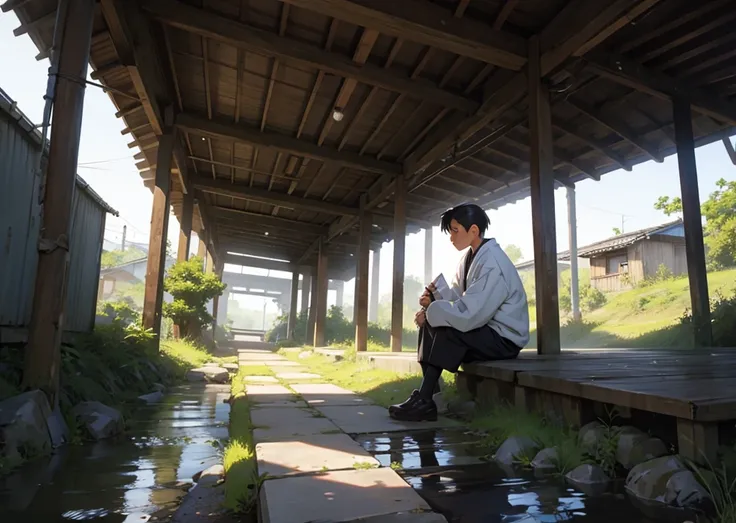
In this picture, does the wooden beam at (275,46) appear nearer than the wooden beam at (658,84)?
Yes

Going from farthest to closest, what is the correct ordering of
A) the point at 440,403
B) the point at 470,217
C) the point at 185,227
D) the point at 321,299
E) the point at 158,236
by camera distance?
the point at 321,299
the point at 185,227
the point at 158,236
the point at 440,403
the point at 470,217

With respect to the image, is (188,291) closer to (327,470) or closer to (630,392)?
(327,470)

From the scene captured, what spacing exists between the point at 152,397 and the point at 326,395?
2040 millimetres

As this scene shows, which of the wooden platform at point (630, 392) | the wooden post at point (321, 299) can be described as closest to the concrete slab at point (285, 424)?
the wooden platform at point (630, 392)

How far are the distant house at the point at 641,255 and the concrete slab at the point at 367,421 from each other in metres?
19.2

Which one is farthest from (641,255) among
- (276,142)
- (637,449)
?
(637,449)

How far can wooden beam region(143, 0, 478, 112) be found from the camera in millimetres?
4773


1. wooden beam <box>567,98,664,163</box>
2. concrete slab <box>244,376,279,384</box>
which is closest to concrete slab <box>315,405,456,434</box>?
concrete slab <box>244,376,279,384</box>

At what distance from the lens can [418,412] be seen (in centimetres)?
291

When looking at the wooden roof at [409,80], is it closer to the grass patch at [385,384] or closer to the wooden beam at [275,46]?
the wooden beam at [275,46]

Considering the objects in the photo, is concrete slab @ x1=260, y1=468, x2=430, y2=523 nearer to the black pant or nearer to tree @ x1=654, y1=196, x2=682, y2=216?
the black pant

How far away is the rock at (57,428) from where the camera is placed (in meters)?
2.78

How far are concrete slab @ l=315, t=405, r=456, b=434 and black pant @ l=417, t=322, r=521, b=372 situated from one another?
0.39 metres

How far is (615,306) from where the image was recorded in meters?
16.8
